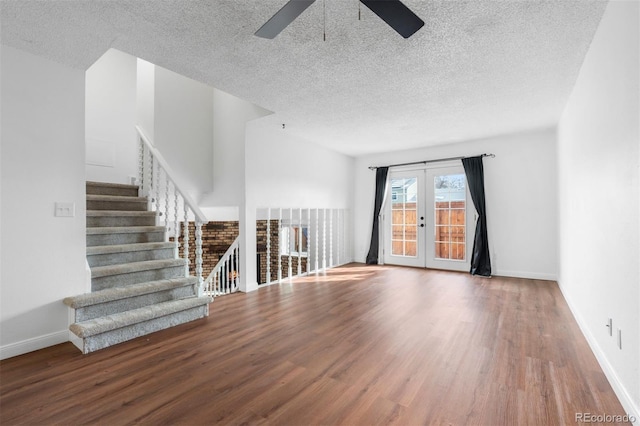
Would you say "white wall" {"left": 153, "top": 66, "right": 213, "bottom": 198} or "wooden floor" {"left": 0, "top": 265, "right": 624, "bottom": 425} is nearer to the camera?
"wooden floor" {"left": 0, "top": 265, "right": 624, "bottom": 425}

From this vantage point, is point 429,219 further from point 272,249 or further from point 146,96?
point 146,96

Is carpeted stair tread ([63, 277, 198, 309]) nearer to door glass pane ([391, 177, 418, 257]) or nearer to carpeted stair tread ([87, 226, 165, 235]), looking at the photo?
carpeted stair tread ([87, 226, 165, 235])

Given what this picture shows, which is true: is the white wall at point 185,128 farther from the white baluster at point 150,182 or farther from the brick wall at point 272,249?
the brick wall at point 272,249

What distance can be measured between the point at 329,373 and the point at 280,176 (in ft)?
11.3

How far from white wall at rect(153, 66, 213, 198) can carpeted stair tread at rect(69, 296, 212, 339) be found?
2153 mm

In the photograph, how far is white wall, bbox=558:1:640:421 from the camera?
161 centimetres

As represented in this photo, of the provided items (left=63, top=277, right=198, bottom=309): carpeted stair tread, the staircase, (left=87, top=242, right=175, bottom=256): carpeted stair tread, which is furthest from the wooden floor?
(left=87, top=242, right=175, bottom=256): carpeted stair tread

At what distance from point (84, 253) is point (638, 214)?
158 inches

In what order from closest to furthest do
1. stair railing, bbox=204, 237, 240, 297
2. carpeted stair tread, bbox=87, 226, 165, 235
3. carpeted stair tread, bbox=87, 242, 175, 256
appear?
carpeted stair tread, bbox=87, 242, 175, 256, carpeted stair tread, bbox=87, 226, 165, 235, stair railing, bbox=204, 237, 240, 297

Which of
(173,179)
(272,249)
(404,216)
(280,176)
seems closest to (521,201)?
(404,216)

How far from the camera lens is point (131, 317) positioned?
2.62 meters

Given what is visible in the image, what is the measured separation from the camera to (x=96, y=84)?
13.8 ft

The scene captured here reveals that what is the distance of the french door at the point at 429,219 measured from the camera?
18.5 feet

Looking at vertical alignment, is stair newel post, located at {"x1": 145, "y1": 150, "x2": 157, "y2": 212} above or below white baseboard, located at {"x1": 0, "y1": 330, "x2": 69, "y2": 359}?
above
